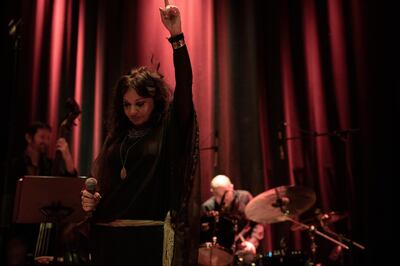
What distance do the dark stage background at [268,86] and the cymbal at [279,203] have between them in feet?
1.06

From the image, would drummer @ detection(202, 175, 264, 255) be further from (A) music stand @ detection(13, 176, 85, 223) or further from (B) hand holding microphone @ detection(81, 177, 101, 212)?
(B) hand holding microphone @ detection(81, 177, 101, 212)

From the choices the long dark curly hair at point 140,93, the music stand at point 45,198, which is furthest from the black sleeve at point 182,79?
the music stand at point 45,198

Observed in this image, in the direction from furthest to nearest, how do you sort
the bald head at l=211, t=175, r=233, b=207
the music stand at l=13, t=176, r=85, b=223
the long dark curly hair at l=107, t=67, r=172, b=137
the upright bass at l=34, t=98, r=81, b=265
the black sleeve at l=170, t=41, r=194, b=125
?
the bald head at l=211, t=175, r=233, b=207 < the upright bass at l=34, t=98, r=81, b=265 < the music stand at l=13, t=176, r=85, b=223 < the long dark curly hair at l=107, t=67, r=172, b=137 < the black sleeve at l=170, t=41, r=194, b=125

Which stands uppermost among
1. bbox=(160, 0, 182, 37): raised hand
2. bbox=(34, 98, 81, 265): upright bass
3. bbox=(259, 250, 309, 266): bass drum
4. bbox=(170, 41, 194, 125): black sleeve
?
bbox=(160, 0, 182, 37): raised hand

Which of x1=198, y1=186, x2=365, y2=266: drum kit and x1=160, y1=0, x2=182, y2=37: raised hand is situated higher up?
x1=160, y1=0, x2=182, y2=37: raised hand

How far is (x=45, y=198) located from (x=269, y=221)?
6.04 feet

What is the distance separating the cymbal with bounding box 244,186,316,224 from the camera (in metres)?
3.29

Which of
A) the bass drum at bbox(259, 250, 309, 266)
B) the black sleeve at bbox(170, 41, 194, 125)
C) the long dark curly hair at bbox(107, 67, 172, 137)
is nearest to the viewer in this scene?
the black sleeve at bbox(170, 41, 194, 125)

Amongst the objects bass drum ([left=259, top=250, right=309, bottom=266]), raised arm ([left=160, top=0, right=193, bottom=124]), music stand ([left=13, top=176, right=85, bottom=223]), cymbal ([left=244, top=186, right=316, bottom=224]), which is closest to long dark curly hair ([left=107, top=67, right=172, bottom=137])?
raised arm ([left=160, top=0, right=193, bottom=124])

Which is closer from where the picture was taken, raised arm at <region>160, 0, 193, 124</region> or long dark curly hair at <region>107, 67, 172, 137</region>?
raised arm at <region>160, 0, 193, 124</region>

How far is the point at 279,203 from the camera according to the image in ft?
10.8

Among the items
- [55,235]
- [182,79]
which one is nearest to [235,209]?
[55,235]

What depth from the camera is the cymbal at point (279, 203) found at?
130 inches

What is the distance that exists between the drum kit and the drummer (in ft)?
0.10
